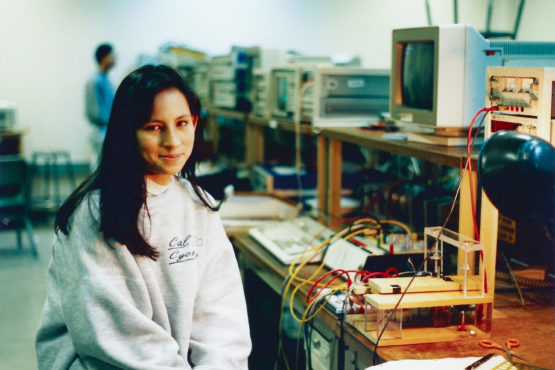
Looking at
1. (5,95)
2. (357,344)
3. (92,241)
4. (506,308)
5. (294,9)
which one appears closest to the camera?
(92,241)

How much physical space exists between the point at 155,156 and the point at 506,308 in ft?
3.24

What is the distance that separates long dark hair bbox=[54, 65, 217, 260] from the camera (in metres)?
1.30

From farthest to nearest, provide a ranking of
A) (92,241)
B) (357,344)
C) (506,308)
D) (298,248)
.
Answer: (298,248) → (506,308) → (357,344) → (92,241)

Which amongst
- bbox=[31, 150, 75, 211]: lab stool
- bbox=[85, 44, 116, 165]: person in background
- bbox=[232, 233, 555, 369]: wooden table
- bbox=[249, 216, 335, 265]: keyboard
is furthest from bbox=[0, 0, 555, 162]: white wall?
bbox=[232, 233, 555, 369]: wooden table

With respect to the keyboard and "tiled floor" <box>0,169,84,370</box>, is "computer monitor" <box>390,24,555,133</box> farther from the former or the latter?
"tiled floor" <box>0,169,84,370</box>

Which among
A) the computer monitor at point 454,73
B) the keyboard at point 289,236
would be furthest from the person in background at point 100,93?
the computer monitor at point 454,73

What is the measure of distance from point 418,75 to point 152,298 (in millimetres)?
1159

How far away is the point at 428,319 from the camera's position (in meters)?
1.49

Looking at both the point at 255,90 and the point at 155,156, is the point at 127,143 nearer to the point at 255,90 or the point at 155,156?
the point at 155,156

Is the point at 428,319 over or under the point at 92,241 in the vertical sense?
under

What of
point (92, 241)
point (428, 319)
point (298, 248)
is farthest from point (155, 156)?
point (298, 248)

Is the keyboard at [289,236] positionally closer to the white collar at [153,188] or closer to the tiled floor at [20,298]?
the white collar at [153,188]

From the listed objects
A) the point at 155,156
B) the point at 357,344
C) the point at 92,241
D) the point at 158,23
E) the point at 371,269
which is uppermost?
the point at 158,23

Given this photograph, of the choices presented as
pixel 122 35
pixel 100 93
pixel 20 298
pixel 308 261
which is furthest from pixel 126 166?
pixel 122 35
